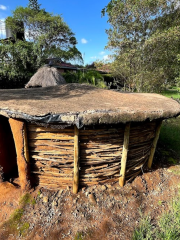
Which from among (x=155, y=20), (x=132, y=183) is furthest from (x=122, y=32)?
(x=132, y=183)

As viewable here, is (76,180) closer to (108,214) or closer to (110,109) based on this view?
(108,214)

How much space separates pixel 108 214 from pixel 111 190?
1.41ft

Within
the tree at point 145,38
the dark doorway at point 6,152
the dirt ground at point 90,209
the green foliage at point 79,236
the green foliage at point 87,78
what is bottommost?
the green foliage at point 79,236

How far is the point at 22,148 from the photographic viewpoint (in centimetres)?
254

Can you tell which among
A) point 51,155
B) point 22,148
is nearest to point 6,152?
point 22,148

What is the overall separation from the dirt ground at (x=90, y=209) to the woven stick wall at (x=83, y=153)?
0.74 feet

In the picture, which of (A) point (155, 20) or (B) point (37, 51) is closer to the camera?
(A) point (155, 20)

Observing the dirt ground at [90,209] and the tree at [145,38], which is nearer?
the dirt ground at [90,209]

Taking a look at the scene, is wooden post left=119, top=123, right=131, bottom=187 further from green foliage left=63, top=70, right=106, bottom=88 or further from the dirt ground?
green foliage left=63, top=70, right=106, bottom=88

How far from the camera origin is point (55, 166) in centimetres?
268

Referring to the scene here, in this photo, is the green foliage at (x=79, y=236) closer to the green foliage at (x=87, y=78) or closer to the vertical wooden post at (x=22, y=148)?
the vertical wooden post at (x=22, y=148)

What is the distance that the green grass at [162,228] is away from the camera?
200 centimetres

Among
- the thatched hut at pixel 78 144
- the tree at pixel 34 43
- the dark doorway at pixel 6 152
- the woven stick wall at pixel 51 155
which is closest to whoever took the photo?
the thatched hut at pixel 78 144

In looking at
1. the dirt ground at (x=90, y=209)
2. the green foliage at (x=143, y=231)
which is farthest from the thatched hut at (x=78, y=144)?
the green foliage at (x=143, y=231)
